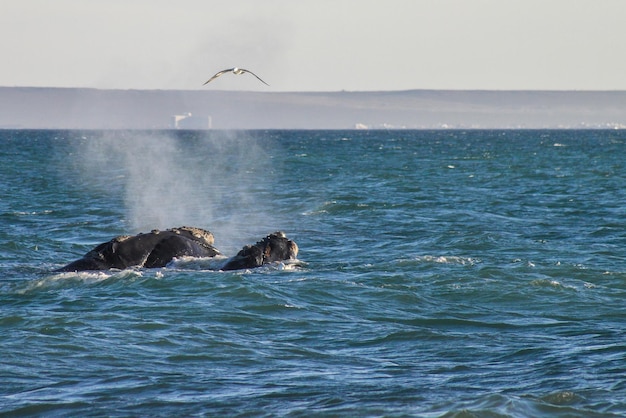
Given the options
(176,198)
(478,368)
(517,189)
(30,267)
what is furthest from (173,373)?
(517,189)

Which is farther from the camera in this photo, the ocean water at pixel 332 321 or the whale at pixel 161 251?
the whale at pixel 161 251

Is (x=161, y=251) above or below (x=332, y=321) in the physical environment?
above

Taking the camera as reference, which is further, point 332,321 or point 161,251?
point 161,251

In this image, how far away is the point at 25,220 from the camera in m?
38.3

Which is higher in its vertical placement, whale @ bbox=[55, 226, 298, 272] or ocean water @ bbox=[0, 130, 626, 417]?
whale @ bbox=[55, 226, 298, 272]

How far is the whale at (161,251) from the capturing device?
77.0 feet

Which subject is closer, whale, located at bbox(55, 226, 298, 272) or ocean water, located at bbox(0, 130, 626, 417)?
ocean water, located at bbox(0, 130, 626, 417)

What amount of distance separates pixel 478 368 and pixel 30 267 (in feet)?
43.6

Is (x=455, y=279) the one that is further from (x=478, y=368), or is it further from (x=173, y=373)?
(x=173, y=373)

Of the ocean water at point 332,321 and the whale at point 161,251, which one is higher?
the whale at point 161,251

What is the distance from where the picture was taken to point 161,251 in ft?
77.8

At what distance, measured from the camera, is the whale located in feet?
77.0

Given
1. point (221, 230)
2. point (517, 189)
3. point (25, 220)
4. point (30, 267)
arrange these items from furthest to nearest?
point (517, 189)
point (25, 220)
point (221, 230)
point (30, 267)

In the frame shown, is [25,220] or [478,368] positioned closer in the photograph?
[478,368]
